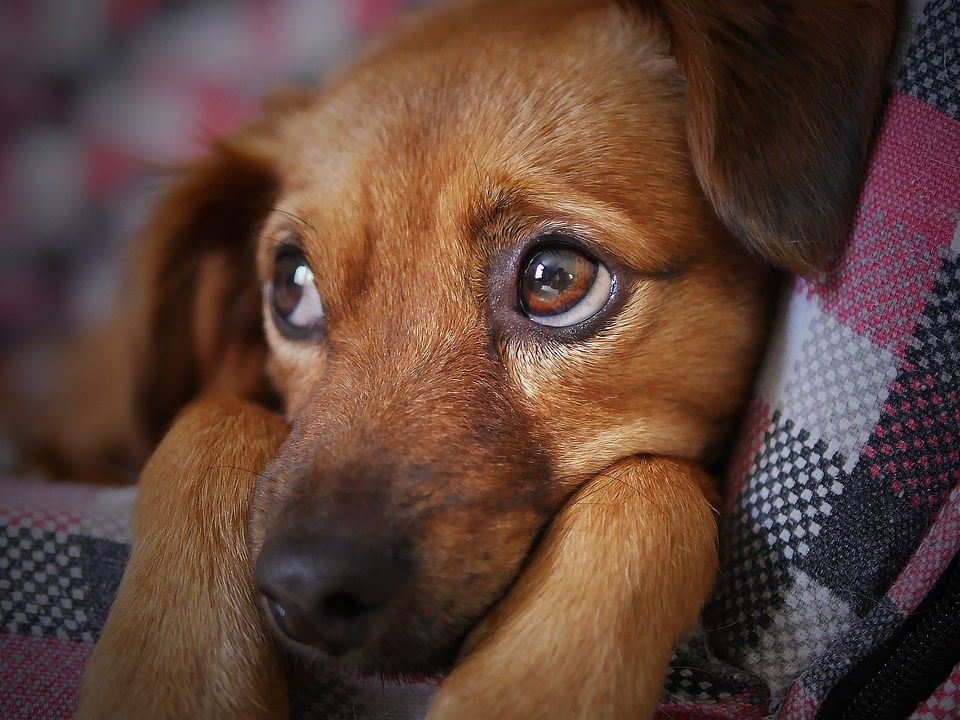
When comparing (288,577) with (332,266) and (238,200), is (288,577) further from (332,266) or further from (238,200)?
(238,200)

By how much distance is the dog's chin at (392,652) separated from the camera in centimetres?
103

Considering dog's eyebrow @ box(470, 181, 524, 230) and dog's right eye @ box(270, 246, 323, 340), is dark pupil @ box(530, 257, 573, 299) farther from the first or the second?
dog's right eye @ box(270, 246, 323, 340)

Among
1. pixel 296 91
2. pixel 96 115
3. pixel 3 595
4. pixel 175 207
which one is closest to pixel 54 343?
pixel 96 115

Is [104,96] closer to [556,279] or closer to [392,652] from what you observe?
[556,279]

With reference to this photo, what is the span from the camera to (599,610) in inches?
40.1

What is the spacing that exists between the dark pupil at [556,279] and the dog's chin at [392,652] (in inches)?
20.5

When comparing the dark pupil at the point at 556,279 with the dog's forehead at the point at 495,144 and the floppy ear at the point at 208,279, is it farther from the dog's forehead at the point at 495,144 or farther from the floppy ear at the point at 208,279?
the floppy ear at the point at 208,279

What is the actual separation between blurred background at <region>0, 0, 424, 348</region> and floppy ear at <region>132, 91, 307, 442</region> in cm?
74

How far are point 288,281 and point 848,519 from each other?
1124 mm

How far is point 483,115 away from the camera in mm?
1300

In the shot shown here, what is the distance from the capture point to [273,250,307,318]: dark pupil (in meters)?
1.53

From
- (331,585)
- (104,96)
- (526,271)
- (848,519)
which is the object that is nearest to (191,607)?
(331,585)

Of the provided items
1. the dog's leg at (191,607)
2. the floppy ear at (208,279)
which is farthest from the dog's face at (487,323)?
the floppy ear at (208,279)

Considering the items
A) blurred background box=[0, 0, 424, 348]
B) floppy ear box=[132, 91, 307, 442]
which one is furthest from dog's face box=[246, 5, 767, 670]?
blurred background box=[0, 0, 424, 348]
